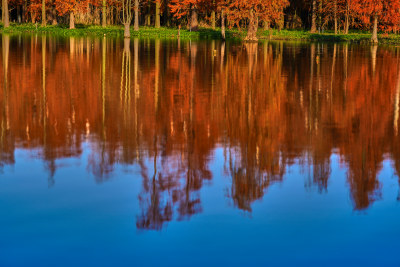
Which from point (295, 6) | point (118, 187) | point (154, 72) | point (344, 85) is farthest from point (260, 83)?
point (295, 6)

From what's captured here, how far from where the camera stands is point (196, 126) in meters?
14.4

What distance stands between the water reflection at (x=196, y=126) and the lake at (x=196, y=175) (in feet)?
0.15

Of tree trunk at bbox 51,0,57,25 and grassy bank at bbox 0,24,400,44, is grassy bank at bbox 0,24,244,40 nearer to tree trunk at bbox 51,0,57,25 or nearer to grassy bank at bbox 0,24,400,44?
grassy bank at bbox 0,24,400,44

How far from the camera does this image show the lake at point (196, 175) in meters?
7.35

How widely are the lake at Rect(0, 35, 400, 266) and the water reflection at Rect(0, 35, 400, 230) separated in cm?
4

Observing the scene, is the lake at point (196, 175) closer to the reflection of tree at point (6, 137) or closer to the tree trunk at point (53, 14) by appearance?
the reflection of tree at point (6, 137)

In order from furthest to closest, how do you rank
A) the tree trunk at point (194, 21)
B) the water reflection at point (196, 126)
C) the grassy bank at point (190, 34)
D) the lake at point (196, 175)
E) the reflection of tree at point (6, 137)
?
1. the tree trunk at point (194, 21)
2. the grassy bank at point (190, 34)
3. the reflection of tree at point (6, 137)
4. the water reflection at point (196, 126)
5. the lake at point (196, 175)

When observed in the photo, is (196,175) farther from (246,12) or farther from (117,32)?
(117,32)

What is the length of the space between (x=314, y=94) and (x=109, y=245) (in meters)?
13.9

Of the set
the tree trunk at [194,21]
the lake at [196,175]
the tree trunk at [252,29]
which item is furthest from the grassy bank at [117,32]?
the lake at [196,175]

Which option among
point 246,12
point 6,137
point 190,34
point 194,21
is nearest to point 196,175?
point 6,137

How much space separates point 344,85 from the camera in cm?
2294

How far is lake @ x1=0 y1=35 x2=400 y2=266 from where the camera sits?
24.1 ft

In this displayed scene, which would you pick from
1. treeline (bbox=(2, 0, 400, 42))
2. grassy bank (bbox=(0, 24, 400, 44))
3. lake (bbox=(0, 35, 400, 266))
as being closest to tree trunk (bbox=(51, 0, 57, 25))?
treeline (bbox=(2, 0, 400, 42))
